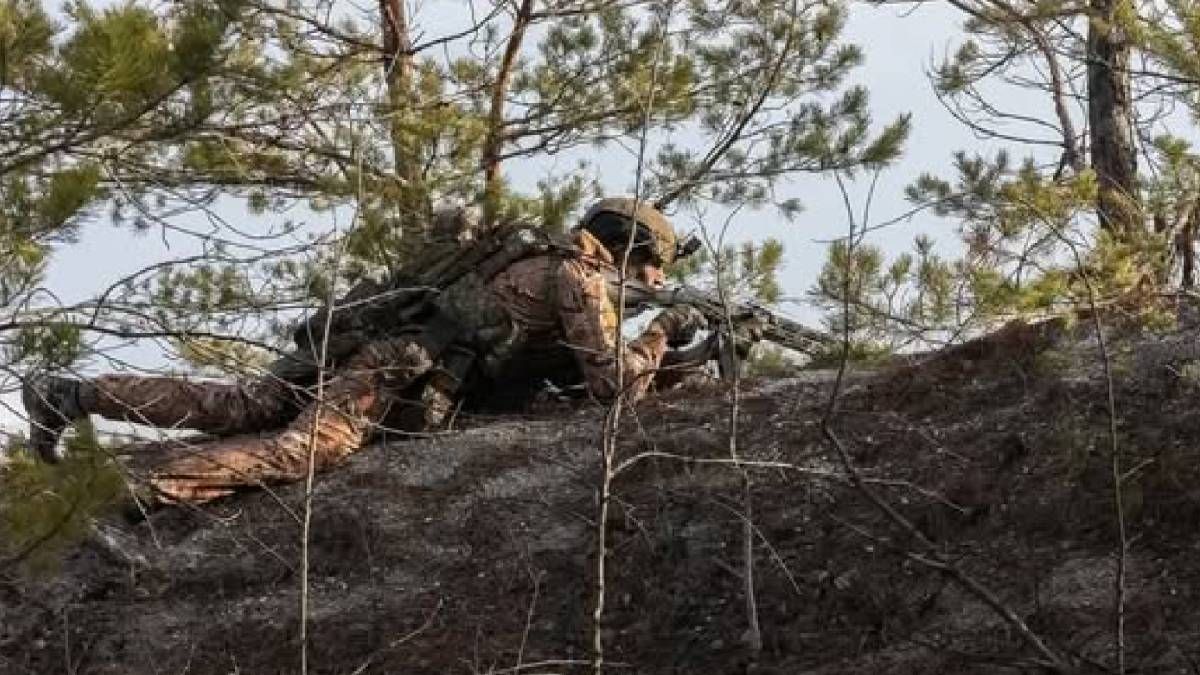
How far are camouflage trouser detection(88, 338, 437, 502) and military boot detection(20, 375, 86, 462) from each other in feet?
2.31

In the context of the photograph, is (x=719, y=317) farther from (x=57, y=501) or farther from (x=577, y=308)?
(x=57, y=501)

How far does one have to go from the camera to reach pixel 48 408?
5.80 m

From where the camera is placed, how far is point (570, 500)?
26.0ft

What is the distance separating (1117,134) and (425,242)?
3.91 meters

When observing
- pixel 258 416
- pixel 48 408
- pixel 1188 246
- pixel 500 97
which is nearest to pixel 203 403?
pixel 258 416

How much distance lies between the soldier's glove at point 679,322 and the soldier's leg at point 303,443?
1032 mm

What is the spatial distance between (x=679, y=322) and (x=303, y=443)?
1781mm

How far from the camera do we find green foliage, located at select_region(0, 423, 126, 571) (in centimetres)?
514

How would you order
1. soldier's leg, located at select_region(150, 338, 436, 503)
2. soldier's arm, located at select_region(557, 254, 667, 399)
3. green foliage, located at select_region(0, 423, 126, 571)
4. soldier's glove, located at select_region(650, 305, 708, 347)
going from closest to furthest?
green foliage, located at select_region(0, 423, 126, 571), soldier's leg, located at select_region(150, 338, 436, 503), soldier's arm, located at select_region(557, 254, 667, 399), soldier's glove, located at select_region(650, 305, 708, 347)

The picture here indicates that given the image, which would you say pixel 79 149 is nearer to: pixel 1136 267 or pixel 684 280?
pixel 1136 267

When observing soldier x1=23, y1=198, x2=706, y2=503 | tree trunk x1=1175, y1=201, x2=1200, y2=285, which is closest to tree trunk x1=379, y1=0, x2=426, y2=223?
soldier x1=23, y1=198, x2=706, y2=503

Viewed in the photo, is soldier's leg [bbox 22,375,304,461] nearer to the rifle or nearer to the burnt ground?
the burnt ground

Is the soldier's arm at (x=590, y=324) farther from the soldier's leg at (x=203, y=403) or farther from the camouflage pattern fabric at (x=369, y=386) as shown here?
the soldier's leg at (x=203, y=403)

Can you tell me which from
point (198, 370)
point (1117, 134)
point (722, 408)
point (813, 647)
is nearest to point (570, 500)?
point (722, 408)
